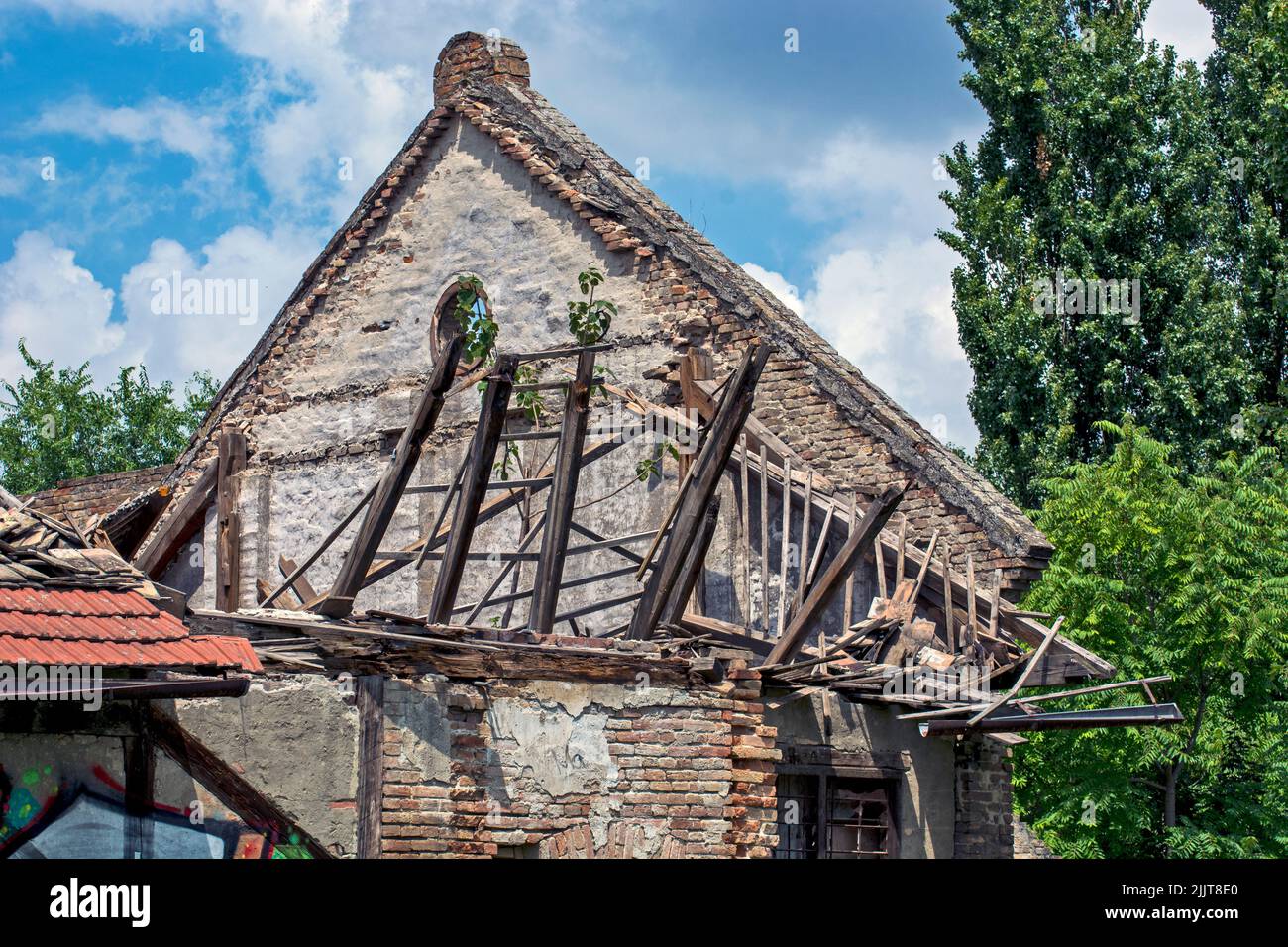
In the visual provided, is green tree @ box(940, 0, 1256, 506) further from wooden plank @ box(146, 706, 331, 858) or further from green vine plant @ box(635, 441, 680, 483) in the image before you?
wooden plank @ box(146, 706, 331, 858)

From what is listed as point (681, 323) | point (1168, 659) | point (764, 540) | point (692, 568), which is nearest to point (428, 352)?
point (681, 323)

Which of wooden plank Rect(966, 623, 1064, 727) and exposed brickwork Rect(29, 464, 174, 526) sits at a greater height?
exposed brickwork Rect(29, 464, 174, 526)

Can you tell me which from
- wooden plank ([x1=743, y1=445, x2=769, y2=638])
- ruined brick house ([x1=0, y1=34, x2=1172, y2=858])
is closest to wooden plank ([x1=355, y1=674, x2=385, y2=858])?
ruined brick house ([x1=0, y1=34, x2=1172, y2=858])

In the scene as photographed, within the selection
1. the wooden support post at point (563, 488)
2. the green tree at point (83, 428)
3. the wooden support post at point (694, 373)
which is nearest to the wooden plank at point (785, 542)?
the wooden support post at point (694, 373)

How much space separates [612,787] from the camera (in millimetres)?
10031

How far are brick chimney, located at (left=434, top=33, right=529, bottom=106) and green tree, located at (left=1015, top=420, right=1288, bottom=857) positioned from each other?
7.15 metres

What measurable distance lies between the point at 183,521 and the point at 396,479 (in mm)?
7144

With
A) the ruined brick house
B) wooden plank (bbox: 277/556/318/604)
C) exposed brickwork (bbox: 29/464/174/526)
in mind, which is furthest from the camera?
exposed brickwork (bbox: 29/464/174/526)

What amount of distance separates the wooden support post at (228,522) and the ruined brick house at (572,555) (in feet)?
0.12

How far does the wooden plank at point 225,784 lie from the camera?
8.28 m

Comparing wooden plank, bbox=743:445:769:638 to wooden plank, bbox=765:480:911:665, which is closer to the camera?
wooden plank, bbox=765:480:911:665

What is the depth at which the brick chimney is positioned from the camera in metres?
16.9
